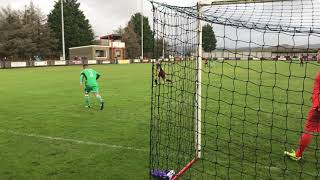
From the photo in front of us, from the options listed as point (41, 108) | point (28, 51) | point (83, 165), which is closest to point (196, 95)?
point (83, 165)

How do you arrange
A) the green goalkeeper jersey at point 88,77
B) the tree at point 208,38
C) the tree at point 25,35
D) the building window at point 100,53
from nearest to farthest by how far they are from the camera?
the tree at point 208,38 → the green goalkeeper jersey at point 88,77 → the tree at point 25,35 → the building window at point 100,53

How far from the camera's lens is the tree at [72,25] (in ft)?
254

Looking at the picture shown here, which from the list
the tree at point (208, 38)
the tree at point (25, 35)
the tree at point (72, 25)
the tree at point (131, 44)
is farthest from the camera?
the tree at point (131, 44)

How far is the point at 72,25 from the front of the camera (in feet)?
259

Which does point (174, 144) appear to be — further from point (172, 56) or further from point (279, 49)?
point (279, 49)

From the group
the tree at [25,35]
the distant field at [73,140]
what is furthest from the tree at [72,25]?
the distant field at [73,140]

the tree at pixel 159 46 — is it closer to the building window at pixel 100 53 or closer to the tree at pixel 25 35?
the tree at pixel 25 35

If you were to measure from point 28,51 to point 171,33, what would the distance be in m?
64.7

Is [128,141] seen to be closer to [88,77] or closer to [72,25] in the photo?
[88,77]

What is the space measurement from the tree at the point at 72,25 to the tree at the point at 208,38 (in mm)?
72431

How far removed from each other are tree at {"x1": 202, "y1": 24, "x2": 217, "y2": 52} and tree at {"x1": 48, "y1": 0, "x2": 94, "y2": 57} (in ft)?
238

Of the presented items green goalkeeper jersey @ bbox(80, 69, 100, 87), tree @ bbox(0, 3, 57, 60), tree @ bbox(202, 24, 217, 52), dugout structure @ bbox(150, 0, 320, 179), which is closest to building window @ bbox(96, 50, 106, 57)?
tree @ bbox(0, 3, 57, 60)

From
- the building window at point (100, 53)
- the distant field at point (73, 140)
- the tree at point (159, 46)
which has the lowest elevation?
the distant field at point (73, 140)

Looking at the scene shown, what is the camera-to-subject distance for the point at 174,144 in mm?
7723
